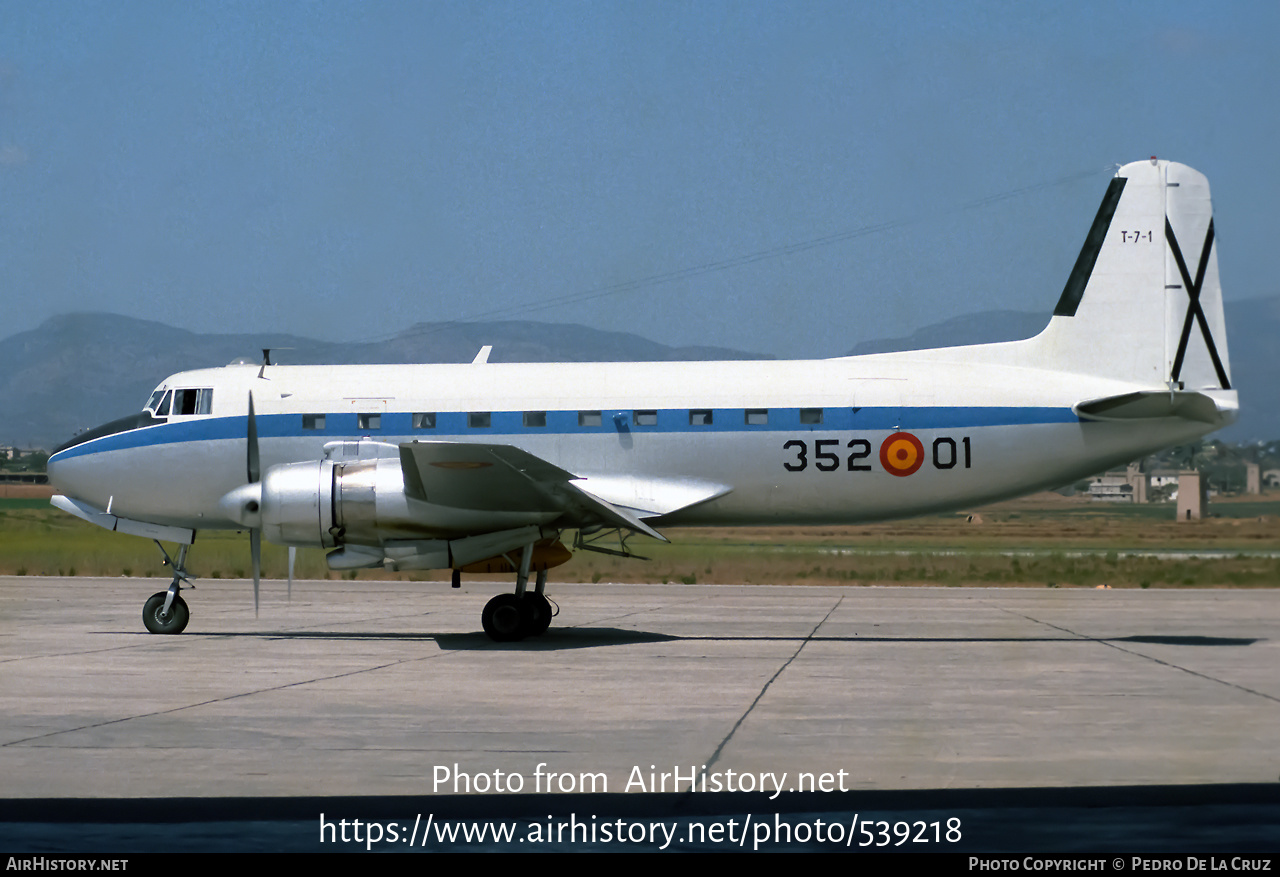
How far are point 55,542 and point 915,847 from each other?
45544mm

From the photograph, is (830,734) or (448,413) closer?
(830,734)

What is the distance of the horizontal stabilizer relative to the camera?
1859cm

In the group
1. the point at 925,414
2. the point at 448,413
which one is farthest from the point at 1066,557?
the point at 448,413

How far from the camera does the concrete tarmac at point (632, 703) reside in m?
9.03

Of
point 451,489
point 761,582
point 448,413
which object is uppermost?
point 448,413

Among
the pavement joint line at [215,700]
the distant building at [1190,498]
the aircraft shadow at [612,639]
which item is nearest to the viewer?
the pavement joint line at [215,700]

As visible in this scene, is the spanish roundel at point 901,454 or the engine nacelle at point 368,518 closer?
the engine nacelle at point 368,518

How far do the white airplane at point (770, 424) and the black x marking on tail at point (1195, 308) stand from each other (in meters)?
0.03

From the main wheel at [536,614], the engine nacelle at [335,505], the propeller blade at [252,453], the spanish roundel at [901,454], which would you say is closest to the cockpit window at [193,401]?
the propeller blade at [252,453]

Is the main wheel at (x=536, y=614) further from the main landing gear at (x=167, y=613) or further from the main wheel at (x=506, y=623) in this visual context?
the main landing gear at (x=167, y=613)

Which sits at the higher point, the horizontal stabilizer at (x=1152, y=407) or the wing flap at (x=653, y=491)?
the horizontal stabilizer at (x=1152, y=407)

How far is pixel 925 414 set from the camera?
1920cm

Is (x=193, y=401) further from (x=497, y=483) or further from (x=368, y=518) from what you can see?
(x=497, y=483)

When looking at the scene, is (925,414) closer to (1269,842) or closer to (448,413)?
(448,413)
